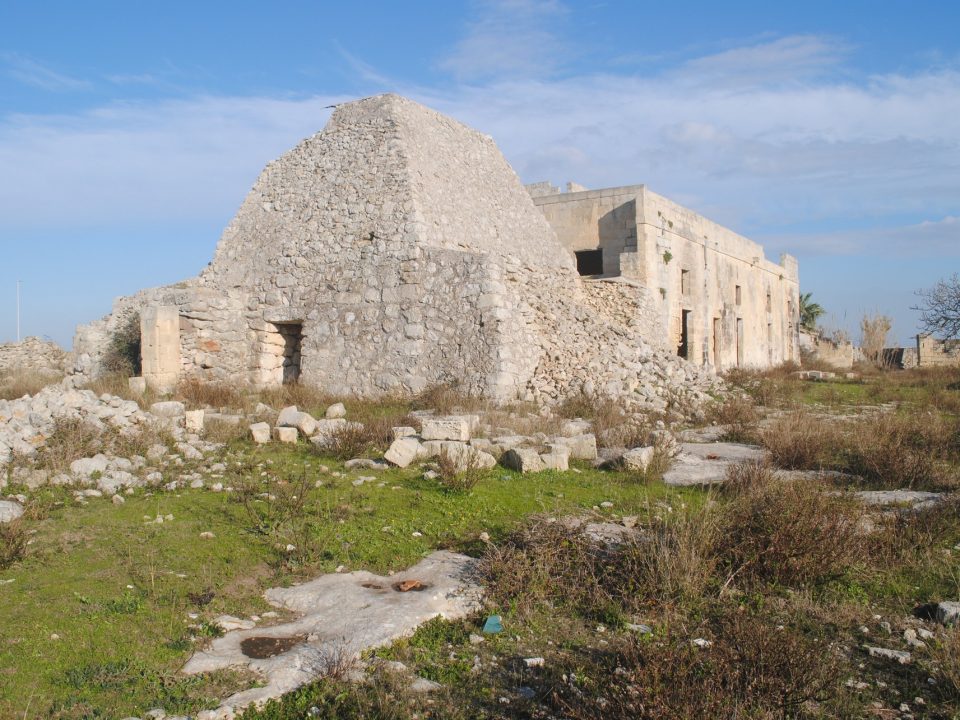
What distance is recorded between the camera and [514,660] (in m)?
4.12

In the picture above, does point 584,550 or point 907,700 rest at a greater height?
point 584,550

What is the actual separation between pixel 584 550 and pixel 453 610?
41.7 inches

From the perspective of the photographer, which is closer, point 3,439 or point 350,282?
point 3,439

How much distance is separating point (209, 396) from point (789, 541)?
10.3 m

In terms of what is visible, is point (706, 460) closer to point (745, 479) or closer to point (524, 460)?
point (745, 479)

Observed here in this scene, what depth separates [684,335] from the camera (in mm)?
22375

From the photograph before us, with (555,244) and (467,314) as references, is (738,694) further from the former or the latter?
(555,244)

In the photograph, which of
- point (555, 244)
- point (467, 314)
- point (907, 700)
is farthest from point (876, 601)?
point (555, 244)

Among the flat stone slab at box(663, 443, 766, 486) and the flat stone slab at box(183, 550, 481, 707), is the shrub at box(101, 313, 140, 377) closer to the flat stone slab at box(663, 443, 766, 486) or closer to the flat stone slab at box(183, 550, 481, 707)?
the flat stone slab at box(663, 443, 766, 486)

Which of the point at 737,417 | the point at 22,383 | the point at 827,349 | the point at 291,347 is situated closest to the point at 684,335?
the point at 737,417

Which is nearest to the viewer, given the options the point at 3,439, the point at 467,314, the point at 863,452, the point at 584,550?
the point at 584,550

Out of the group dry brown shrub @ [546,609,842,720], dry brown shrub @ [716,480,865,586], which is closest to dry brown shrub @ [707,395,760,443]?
dry brown shrub @ [716,480,865,586]

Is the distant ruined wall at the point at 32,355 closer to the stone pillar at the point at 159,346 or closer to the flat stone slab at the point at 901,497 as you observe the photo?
the stone pillar at the point at 159,346

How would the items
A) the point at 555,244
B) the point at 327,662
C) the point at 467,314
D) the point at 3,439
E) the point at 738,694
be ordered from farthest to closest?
the point at 555,244 → the point at 467,314 → the point at 3,439 → the point at 327,662 → the point at 738,694
